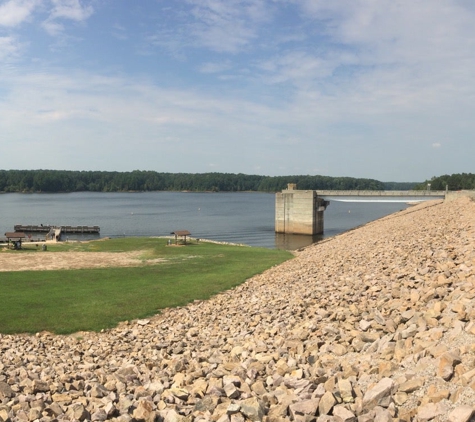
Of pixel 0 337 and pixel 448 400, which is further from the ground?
pixel 448 400

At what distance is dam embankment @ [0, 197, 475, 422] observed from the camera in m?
7.61

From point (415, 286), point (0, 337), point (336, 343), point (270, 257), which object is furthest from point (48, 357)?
point (270, 257)

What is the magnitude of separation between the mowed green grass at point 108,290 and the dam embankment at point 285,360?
3.77 feet

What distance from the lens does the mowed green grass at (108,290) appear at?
16.4 meters

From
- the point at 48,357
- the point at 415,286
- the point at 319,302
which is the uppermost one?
the point at 415,286

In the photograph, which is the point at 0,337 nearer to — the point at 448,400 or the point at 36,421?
the point at 36,421

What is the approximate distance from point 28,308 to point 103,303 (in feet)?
9.63

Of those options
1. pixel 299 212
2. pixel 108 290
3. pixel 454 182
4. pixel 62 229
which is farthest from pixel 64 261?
pixel 454 182

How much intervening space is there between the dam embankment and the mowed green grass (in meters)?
1.15

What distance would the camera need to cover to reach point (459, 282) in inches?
470

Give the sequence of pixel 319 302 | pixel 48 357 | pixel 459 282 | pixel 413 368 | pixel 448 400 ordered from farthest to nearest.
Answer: pixel 319 302, pixel 48 357, pixel 459 282, pixel 413 368, pixel 448 400

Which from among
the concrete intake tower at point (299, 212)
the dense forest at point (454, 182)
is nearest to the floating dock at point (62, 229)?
the concrete intake tower at point (299, 212)

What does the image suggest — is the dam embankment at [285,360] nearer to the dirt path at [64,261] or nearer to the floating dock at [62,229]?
the dirt path at [64,261]

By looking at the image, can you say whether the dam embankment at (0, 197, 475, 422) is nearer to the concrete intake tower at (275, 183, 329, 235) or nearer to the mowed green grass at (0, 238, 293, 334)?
the mowed green grass at (0, 238, 293, 334)
